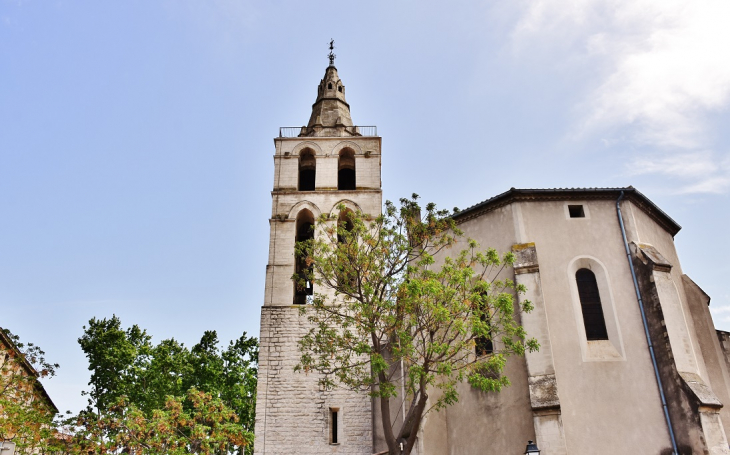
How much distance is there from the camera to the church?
42.7ft

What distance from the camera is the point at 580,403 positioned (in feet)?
44.1

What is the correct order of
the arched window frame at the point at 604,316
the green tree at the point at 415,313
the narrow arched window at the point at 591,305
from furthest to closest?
the narrow arched window at the point at 591,305
the arched window frame at the point at 604,316
the green tree at the point at 415,313

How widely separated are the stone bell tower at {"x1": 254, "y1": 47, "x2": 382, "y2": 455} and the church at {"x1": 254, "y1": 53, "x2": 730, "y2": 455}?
2.3 inches

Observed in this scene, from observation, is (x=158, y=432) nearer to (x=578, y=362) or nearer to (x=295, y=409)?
(x=295, y=409)

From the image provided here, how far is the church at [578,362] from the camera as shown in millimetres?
13008

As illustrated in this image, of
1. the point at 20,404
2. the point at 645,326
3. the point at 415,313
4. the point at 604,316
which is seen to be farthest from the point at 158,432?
the point at 645,326

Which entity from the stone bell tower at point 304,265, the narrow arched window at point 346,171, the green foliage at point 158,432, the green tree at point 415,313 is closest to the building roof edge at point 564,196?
the green tree at point 415,313

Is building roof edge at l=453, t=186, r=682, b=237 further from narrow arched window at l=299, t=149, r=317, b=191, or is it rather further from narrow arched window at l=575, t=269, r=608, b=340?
narrow arched window at l=299, t=149, r=317, b=191

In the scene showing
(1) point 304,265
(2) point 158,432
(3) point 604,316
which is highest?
(1) point 304,265

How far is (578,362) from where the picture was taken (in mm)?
13891

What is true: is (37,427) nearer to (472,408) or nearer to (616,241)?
(472,408)

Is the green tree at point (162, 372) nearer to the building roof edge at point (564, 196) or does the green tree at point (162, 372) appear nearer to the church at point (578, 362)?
the church at point (578, 362)

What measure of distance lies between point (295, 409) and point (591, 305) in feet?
30.3

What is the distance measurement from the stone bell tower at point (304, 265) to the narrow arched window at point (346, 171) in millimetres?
40
